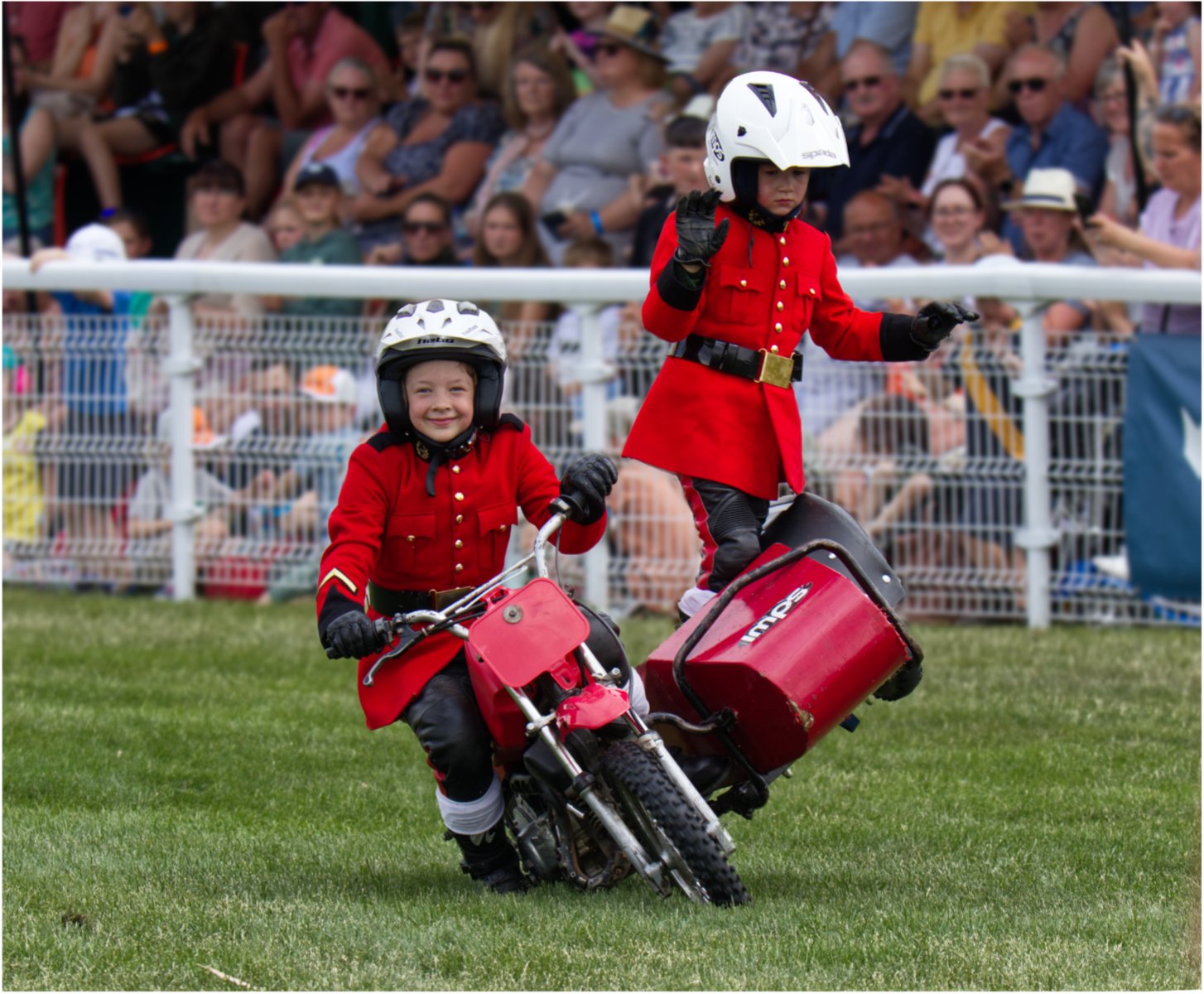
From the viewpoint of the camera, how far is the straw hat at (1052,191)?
10.5 meters

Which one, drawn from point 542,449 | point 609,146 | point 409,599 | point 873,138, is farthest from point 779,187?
point 609,146

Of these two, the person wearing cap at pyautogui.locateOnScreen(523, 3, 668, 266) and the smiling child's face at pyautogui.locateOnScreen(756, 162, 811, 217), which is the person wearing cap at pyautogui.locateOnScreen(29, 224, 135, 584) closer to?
the person wearing cap at pyautogui.locateOnScreen(523, 3, 668, 266)

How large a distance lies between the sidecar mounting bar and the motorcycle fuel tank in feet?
0.05

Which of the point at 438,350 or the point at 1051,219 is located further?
the point at 1051,219

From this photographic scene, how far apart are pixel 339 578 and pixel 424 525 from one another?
0.33 metres

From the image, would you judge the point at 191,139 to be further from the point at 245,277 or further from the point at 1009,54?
the point at 1009,54

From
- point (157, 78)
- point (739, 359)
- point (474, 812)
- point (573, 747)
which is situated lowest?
point (474, 812)

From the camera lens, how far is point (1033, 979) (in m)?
4.48

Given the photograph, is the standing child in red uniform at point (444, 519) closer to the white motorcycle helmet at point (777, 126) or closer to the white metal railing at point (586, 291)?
the white motorcycle helmet at point (777, 126)

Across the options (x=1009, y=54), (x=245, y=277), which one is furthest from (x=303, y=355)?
(x=1009, y=54)

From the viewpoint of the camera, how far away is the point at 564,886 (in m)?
5.47

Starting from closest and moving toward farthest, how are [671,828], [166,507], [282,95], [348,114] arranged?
[671,828] → [166,507] → [348,114] → [282,95]

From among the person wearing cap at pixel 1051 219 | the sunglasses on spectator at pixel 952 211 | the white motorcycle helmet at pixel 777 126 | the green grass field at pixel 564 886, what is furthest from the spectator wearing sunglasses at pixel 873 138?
the white motorcycle helmet at pixel 777 126

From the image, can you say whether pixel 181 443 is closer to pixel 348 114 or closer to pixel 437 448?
pixel 348 114
